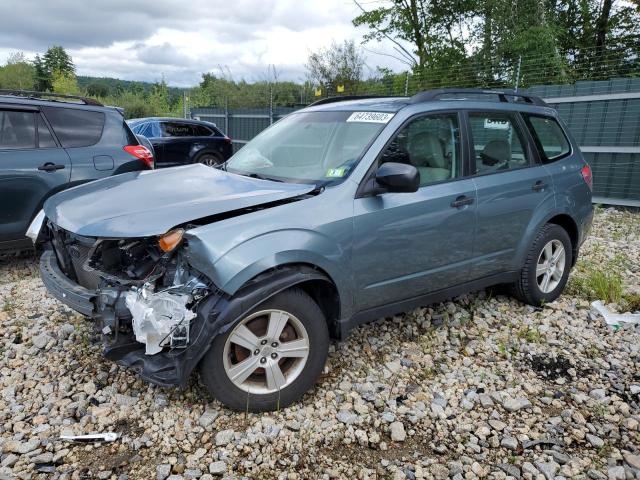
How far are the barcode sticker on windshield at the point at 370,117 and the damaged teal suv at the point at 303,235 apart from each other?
13 millimetres

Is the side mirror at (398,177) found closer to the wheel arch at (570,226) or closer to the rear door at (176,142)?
the wheel arch at (570,226)

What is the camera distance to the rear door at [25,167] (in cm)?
482

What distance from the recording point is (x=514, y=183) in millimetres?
3957

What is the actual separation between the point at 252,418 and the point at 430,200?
71.8 inches

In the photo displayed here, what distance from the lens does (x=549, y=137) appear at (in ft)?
14.7

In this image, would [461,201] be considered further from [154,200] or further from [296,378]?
[154,200]

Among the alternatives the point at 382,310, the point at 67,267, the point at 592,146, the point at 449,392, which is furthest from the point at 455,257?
the point at 592,146

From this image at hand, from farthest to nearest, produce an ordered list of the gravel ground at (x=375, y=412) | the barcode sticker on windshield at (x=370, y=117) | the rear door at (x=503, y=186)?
the rear door at (x=503, y=186)
the barcode sticker on windshield at (x=370, y=117)
the gravel ground at (x=375, y=412)

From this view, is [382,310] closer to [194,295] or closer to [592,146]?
[194,295]

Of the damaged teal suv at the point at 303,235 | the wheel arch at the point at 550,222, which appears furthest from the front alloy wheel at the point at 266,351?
the wheel arch at the point at 550,222

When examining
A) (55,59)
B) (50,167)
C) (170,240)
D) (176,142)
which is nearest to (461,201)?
(170,240)

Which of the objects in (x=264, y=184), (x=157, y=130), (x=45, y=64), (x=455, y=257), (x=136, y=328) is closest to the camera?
(x=136, y=328)

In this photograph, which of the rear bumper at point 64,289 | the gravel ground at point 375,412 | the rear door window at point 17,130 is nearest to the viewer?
the gravel ground at point 375,412

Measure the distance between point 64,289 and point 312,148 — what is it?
1.88 meters
